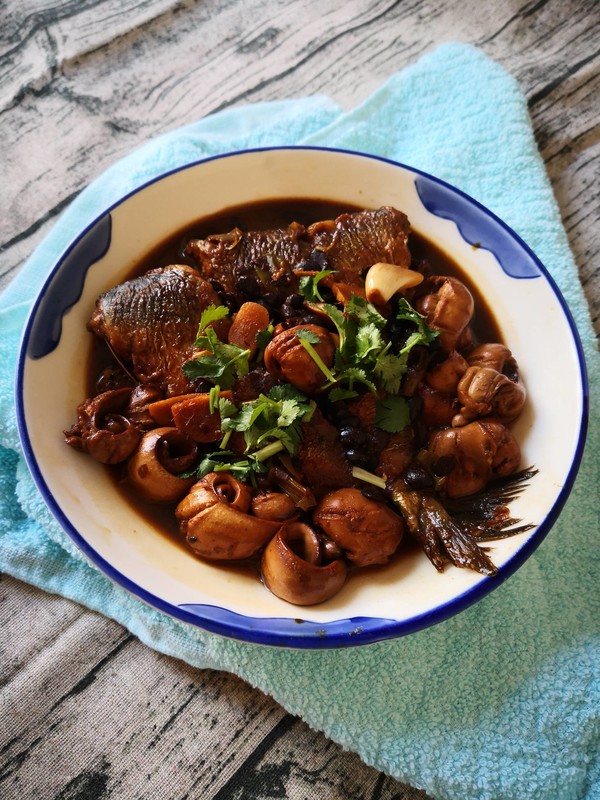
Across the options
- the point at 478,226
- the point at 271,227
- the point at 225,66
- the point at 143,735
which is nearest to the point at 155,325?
the point at 271,227

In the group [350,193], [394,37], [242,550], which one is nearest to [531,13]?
[394,37]

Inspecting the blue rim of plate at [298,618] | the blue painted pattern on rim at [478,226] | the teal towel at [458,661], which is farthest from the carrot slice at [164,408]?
the blue painted pattern on rim at [478,226]

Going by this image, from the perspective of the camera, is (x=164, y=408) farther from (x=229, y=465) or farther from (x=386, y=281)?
(x=386, y=281)

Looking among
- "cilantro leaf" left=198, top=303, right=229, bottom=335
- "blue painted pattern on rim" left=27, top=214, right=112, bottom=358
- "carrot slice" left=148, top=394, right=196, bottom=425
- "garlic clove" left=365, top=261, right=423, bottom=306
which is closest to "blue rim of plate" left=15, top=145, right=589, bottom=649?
"blue painted pattern on rim" left=27, top=214, right=112, bottom=358

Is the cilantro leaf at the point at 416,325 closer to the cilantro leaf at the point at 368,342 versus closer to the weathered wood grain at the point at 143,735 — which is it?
the cilantro leaf at the point at 368,342

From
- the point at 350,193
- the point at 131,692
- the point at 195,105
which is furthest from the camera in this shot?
the point at 195,105

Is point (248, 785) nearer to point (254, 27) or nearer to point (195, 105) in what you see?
point (195, 105)

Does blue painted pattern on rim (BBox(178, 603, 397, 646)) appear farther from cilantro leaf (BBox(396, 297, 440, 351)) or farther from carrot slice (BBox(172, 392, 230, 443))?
cilantro leaf (BBox(396, 297, 440, 351))
